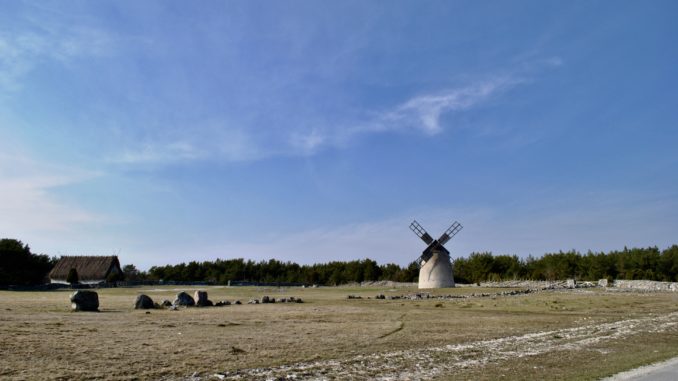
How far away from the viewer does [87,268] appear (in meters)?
94.9

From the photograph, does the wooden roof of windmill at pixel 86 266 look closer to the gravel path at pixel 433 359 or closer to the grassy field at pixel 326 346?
the grassy field at pixel 326 346

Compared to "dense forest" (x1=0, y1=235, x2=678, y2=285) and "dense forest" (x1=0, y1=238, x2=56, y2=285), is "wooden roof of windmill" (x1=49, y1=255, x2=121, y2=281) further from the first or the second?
"dense forest" (x1=0, y1=238, x2=56, y2=285)

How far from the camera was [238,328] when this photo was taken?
72.3 ft

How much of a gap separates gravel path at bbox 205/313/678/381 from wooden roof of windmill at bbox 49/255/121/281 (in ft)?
295

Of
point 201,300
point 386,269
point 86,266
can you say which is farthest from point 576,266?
point 86,266

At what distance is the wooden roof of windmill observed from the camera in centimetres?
9294

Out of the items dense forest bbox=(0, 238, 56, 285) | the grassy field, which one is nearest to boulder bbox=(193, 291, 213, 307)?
the grassy field

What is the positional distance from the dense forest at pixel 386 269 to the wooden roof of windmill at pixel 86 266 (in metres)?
2.50

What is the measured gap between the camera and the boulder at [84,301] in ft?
94.0

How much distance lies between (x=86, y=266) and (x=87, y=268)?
725mm

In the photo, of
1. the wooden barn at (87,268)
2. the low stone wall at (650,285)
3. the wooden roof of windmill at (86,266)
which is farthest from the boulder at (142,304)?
the wooden roof of windmill at (86,266)

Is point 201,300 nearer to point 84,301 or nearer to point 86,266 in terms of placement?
point 84,301

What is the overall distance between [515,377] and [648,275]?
261ft

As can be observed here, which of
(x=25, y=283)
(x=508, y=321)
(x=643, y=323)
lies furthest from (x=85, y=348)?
(x=25, y=283)
